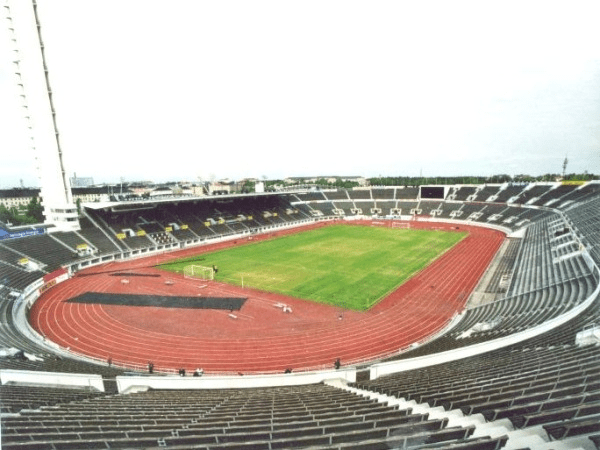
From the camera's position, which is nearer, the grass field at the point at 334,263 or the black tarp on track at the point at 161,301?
the black tarp on track at the point at 161,301

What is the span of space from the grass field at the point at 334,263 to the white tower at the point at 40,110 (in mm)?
17438

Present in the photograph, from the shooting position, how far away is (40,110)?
139 ft

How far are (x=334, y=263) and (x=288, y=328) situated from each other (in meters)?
18.9

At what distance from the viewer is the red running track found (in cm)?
2128

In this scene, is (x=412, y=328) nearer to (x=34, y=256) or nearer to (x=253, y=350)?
(x=253, y=350)

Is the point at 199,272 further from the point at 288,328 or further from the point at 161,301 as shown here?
the point at 288,328

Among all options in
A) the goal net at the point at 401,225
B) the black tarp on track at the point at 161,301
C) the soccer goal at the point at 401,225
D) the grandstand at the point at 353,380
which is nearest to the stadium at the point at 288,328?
the grandstand at the point at 353,380

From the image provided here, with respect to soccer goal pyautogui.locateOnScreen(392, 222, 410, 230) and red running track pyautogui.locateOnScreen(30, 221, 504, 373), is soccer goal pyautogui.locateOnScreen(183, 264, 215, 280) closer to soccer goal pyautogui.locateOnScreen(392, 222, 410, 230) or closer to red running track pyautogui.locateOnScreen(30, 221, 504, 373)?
red running track pyautogui.locateOnScreen(30, 221, 504, 373)

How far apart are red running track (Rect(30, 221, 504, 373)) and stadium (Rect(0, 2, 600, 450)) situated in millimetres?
167

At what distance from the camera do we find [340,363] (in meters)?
20.1

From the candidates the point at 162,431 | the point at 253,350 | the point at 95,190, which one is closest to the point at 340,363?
the point at 253,350

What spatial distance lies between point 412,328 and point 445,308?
16.7 ft

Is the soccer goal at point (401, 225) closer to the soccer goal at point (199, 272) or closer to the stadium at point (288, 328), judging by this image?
the stadium at point (288, 328)

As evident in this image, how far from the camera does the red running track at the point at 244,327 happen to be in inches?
838
